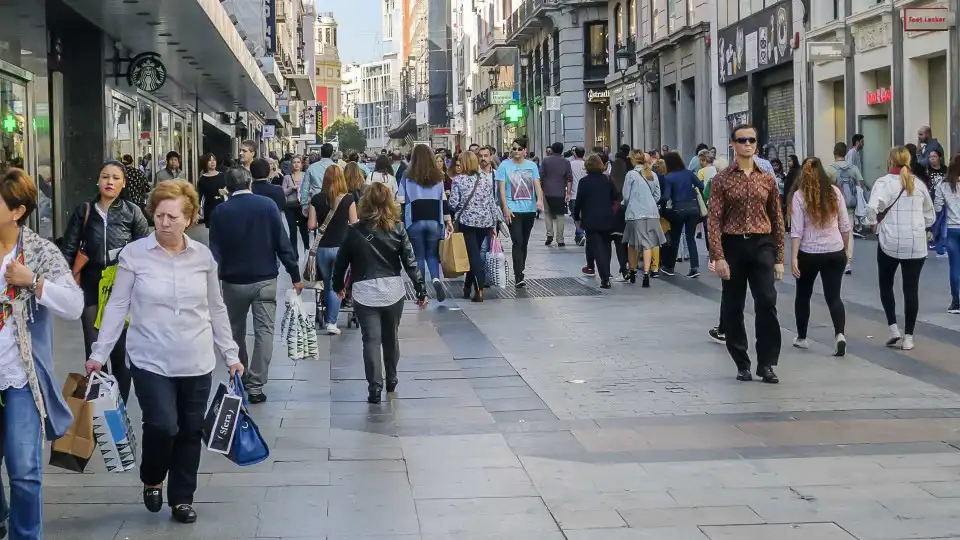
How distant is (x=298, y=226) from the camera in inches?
921

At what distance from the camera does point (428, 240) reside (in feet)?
52.1

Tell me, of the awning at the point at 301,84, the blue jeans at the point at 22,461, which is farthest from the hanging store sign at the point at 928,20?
the awning at the point at 301,84

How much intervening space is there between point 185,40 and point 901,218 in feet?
51.2

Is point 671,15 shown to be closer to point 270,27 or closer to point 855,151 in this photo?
point 855,151

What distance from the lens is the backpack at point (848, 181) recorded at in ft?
71.3

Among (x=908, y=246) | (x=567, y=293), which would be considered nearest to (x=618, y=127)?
(x=567, y=293)

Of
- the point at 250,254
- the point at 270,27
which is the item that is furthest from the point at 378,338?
the point at 270,27

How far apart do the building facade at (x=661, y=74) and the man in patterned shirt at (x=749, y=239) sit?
26218 mm

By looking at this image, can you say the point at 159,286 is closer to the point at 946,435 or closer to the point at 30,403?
the point at 30,403

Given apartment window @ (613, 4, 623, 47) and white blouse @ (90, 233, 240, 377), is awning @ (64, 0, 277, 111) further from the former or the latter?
apartment window @ (613, 4, 623, 47)

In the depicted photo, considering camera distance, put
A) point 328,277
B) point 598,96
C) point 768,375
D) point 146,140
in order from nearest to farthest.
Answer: point 768,375 → point 328,277 → point 146,140 → point 598,96

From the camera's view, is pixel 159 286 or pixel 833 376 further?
pixel 833 376

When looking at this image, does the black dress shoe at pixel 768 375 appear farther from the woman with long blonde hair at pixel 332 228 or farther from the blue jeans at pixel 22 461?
the blue jeans at pixel 22 461

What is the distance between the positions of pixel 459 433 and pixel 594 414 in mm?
1008
